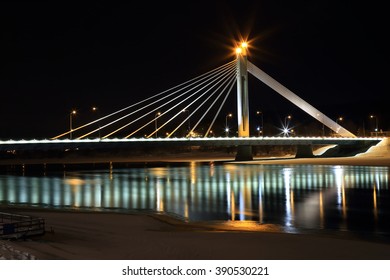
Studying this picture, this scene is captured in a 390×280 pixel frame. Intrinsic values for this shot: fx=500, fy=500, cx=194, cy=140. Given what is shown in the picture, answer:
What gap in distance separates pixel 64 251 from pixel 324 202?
1361cm

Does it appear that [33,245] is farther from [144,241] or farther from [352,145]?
[352,145]

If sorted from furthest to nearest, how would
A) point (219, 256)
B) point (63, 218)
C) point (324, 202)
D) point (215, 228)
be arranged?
point (324, 202), point (63, 218), point (215, 228), point (219, 256)

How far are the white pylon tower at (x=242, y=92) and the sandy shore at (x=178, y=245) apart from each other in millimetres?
45594

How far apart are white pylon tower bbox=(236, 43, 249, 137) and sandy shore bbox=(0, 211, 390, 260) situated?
4559 centimetres

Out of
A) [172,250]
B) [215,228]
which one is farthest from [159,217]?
[172,250]

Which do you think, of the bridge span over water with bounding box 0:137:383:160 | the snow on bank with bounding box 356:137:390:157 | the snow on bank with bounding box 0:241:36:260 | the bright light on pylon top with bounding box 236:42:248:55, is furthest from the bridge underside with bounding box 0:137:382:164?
the snow on bank with bounding box 0:241:36:260

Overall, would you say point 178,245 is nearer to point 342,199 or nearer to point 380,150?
point 342,199

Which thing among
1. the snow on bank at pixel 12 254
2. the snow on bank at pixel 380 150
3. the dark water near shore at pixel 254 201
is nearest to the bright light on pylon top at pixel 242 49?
the snow on bank at pixel 380 150

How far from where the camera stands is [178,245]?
10703 mm

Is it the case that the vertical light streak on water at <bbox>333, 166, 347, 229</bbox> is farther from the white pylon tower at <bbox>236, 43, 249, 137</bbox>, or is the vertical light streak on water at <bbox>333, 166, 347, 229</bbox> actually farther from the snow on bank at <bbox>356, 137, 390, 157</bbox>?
the snow on bank at <bbox>356, 137, 390, 157</bbox>

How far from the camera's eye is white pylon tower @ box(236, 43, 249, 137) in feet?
196

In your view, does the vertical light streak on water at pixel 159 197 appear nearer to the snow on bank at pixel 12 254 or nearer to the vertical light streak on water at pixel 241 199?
the vertical light streak on water at pixel 241 199

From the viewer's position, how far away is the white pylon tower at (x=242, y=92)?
59688 mm
